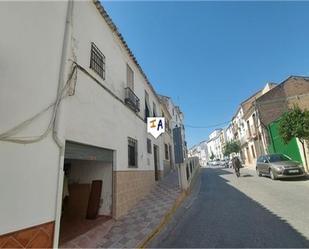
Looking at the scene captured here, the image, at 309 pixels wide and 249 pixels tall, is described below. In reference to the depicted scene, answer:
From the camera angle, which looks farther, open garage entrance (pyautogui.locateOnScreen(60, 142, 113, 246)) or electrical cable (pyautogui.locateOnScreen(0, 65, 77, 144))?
open garage entrance (pyautogui.locateOnScreen(60, 142, 113, 246))

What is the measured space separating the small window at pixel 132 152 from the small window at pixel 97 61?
3018mm

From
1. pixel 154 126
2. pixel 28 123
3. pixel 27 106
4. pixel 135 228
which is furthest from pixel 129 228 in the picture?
pixel 154 126

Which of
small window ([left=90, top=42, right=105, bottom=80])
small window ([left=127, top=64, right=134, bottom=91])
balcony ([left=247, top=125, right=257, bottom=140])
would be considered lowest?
small window ([left=90, top=42, right=105, bottom=80])

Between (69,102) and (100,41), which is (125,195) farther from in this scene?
(100,41)

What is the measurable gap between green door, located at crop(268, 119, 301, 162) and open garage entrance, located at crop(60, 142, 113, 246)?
14.2 m

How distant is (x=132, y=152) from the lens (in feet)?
29.9

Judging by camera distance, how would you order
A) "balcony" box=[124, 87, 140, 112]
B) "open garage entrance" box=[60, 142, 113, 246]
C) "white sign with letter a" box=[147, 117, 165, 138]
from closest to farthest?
"open garage entrance" box=[60, 142, 113, 246]
"balcony" box=[124, 87, 140, 112]
"white sign with letter a" box=[147, 117, 165, 138]

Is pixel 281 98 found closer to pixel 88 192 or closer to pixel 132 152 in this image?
pixel 132 152

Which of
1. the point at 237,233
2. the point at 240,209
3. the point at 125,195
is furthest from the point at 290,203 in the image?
the point at 125,195

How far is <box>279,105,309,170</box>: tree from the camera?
12742 mm

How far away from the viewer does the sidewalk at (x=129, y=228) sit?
5.05 meters

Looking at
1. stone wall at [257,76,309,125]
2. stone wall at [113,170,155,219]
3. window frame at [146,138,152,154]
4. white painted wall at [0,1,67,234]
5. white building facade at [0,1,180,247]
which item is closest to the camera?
white painted wall at [0,1,67,234]

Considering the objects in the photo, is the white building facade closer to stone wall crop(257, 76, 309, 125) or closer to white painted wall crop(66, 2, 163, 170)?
white painted wall crop(66, 2, 163, 170)

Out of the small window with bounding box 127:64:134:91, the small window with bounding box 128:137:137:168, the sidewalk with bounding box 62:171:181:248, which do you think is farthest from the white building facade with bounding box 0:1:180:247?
the small window with bounding box 127:64:134:91
